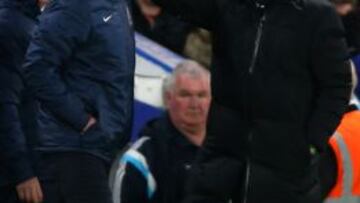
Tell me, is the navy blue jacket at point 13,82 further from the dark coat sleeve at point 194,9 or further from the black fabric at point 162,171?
the black fabric at point 162,171

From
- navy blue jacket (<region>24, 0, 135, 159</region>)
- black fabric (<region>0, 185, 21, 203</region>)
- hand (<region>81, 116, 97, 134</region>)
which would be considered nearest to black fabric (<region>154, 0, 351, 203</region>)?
navy blue jacket (<region>24, 0, 135, 159</region>)

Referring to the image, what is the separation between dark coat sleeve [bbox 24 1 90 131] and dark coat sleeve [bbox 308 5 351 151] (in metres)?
0.98

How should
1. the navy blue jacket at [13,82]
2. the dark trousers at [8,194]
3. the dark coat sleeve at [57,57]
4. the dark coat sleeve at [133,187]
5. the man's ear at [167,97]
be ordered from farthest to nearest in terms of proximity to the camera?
1. the man's ear at [167,97]
2. the dark coat sleeve at [133,187]
3. the dark trousers at [8,194]
4. the navy blue jacket at [13,82]
5. the dark coat sleeve at [57,57]

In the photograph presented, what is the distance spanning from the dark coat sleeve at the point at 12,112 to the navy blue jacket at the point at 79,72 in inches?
17.2

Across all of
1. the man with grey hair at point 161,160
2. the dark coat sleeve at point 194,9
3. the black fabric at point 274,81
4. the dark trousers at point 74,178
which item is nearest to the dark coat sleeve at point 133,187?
the man with grey hair at point 161,160

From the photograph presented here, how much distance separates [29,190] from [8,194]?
0.57 feet

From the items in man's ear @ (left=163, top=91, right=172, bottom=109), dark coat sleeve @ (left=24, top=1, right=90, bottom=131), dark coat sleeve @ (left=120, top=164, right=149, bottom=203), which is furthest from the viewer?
man's ear @ (left=163, top=91, right=172, bottom=109)

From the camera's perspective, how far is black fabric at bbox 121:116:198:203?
7586mm

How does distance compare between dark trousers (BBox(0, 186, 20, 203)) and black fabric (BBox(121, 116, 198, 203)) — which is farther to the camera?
black fabric (BBox(121, 116, 198, 203))

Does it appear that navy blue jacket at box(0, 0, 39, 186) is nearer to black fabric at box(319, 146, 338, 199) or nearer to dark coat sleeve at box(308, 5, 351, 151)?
dark coat sleeve at box(308, 5, 351, 151)

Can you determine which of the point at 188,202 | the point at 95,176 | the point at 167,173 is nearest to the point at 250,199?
the point at 188,202

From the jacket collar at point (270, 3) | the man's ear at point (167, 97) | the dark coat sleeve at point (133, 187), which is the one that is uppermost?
the jacket collar at point (270, 3)

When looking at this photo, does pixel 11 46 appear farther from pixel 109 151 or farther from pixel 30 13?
pixel 109 151

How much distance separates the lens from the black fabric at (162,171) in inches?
299
